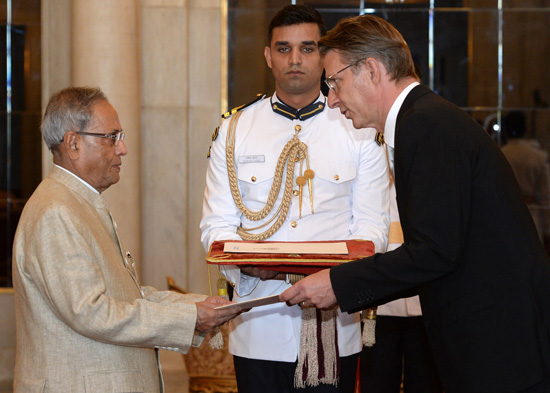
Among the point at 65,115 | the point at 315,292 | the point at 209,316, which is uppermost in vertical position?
the point at 65,115

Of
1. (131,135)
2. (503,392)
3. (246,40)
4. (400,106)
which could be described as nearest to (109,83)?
(131,135)

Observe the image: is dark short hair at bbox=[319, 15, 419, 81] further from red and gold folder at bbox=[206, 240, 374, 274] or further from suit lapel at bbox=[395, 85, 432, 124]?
red and gold folder at bbox=[206, 240, 374, 274]

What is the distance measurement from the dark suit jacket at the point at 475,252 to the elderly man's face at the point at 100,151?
1.03 meters

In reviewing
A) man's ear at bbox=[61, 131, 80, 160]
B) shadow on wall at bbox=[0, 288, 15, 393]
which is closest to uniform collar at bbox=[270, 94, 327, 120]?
Answer: man's ear at bbox=[61, 131, 80, 160]

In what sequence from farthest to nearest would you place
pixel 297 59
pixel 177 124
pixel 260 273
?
pixel 177 124 < pixel 297 59 < pixel 260 273

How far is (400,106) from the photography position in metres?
2.45

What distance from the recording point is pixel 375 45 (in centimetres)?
252

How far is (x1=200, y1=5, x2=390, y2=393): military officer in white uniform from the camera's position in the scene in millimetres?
3084

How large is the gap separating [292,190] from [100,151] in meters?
0.87

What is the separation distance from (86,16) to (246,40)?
47.0 inches

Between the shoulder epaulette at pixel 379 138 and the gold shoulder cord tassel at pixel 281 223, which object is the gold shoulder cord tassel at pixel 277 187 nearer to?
the gold shoulder cord tassel at pixel 281 223

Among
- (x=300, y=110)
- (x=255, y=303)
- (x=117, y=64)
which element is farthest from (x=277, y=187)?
(x=117, y=64)

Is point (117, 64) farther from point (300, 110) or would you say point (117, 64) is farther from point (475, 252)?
point (475, 252)

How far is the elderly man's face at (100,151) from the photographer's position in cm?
264
